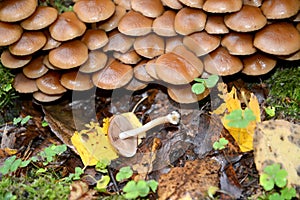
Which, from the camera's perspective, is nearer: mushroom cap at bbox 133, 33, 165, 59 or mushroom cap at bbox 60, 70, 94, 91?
mushroom cap at bbox 133, 33, 165, 59

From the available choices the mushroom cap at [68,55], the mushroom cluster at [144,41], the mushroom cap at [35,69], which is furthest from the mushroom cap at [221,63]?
the mushroom cap at [35,69]

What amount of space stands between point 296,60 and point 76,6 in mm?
2272

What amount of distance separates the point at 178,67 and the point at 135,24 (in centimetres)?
61

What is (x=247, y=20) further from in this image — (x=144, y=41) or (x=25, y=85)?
(x=25, y=85)

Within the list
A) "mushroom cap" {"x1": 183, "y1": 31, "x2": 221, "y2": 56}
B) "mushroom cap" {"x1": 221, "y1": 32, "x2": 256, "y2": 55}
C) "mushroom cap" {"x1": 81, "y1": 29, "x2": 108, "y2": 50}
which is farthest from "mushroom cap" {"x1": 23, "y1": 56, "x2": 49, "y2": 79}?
"mushroom cap" {"x1": 221, "y1": 32, "x2": 256, "y2": 55}

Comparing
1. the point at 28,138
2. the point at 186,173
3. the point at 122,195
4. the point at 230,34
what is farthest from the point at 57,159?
the point at 230,34

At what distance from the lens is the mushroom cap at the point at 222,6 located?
3.39 m

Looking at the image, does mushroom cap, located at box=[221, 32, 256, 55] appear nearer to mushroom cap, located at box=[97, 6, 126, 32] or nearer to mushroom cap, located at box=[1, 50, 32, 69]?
mushroom cap, located at box=[97, 6, 126, 32]

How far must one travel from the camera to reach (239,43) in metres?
3.61

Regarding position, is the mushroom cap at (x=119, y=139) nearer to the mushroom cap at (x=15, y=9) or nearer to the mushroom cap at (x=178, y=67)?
the mushroom cap at (x=178, y=67)

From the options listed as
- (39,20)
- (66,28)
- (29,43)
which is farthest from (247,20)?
(29,43)

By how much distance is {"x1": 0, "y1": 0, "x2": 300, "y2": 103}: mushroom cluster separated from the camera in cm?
353

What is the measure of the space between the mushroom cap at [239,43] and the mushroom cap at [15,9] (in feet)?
6.11

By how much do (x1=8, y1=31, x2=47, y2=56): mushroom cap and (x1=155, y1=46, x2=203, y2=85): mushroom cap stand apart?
1.14 meters
